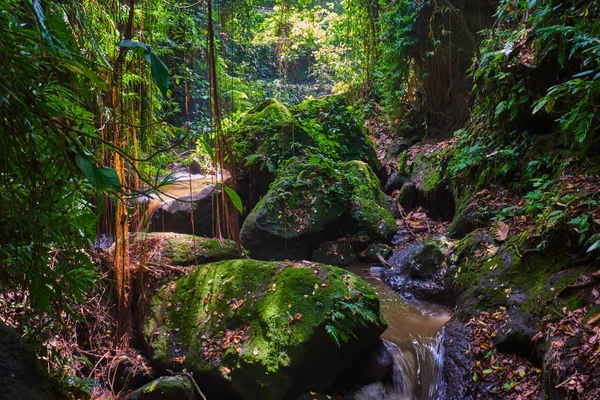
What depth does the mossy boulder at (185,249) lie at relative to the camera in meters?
4.31

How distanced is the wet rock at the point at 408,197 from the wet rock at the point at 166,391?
19.2 ft

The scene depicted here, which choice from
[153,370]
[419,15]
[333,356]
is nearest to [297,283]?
[333,356]

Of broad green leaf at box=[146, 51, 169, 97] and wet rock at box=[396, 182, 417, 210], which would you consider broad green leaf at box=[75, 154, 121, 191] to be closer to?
broad green leaf at box=[146, 51, 169, 97]

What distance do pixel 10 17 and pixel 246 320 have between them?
10.1 ft

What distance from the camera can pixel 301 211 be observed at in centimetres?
662

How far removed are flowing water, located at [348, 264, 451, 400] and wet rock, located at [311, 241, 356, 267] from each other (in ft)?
4.26

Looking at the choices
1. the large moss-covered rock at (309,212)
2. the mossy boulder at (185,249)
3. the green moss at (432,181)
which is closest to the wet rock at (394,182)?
the green moss at (432,181)

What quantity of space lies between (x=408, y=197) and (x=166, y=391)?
6.09 metres

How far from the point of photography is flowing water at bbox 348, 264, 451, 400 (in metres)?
3.72

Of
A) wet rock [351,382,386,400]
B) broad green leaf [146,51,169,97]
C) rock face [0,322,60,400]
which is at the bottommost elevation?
wet rock [351,382,386,400]

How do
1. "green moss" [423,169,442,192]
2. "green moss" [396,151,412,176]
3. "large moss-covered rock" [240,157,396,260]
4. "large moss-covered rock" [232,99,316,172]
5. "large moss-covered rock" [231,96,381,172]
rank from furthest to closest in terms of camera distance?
"green moss" [396,151,412,176] < "large moss-covered rock" [231,96,381,172] < "large moss-covered rock" [232,99,316,172] < "green moss" [423,169,442,192] < "large moss-covered rock" [240,157,396,260]

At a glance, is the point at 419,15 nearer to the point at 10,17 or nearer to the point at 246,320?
the point at 246,320

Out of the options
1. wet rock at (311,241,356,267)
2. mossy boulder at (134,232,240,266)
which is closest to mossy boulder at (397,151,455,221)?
wet rock at (311,241,356,267)

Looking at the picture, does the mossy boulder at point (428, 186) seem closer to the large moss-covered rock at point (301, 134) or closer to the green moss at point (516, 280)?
the large moss-covered rock at point (301, 134)
